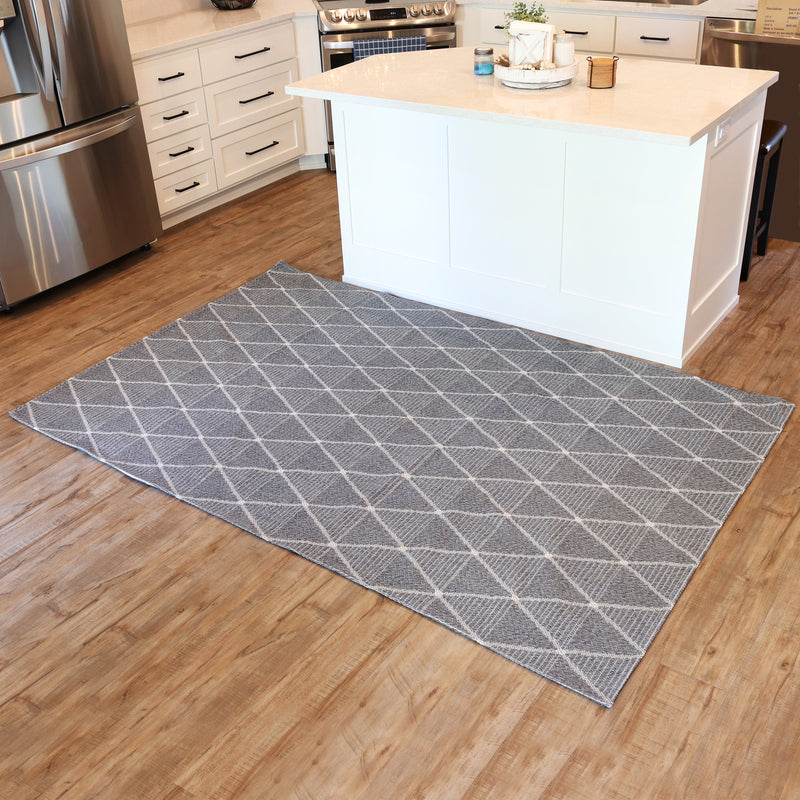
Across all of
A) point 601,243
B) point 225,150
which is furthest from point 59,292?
point 601,243

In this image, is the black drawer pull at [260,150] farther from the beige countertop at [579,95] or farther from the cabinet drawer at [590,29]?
the cabinet drawer at [590,29]

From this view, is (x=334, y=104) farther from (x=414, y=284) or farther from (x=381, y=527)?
(x=381, y=527)

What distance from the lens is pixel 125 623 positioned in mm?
2328

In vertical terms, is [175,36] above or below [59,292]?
above

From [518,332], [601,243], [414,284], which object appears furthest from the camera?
[414,284]

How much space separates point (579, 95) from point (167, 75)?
A: 2.17 m

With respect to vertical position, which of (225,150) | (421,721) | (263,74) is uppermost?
(263,74)

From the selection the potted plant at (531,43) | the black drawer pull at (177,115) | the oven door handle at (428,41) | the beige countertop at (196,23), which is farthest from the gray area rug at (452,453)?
the oven door handle at (428,41)

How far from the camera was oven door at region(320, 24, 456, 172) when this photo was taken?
491 centimetres

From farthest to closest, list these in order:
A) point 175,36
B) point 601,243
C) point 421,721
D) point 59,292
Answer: point 175,36, point 59,292, point 601,243, point 421,721

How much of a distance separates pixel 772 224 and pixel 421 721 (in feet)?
9.99

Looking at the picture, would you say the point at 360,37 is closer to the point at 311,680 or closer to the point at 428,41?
the point at 428,41

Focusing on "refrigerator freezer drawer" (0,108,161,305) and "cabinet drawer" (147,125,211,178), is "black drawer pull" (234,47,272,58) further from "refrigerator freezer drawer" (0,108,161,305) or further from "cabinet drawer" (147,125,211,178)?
"refrigerator freezer drawer" (0,108,161,305)

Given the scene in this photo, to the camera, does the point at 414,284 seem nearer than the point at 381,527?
No
